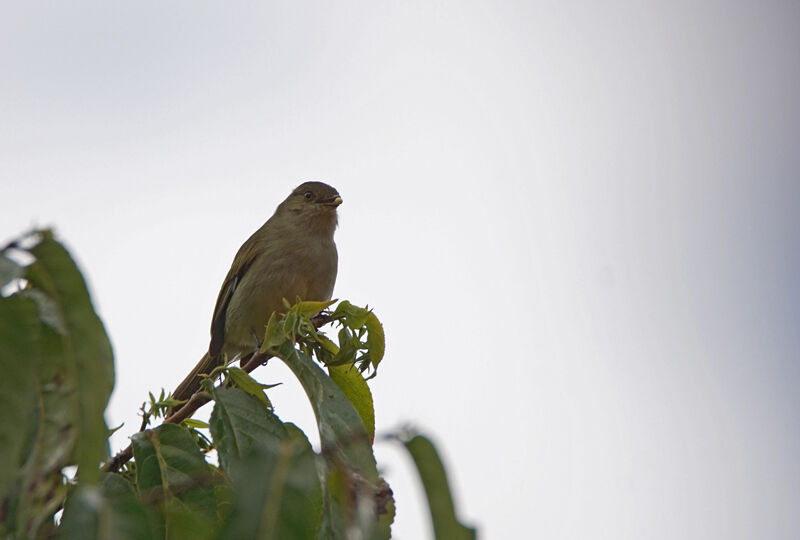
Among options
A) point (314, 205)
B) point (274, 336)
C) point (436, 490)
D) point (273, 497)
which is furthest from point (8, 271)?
point (314, 205)

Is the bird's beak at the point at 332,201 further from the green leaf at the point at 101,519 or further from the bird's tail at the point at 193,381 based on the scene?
the green leaf at the point at 101,519

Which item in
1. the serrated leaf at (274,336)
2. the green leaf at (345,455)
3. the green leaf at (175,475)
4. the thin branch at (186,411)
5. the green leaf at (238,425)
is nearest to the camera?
the green leaf at (345,455)

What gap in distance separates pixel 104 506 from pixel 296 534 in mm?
358

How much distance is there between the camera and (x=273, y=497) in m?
1.73

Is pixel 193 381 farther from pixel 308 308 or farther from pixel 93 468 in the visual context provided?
pixel 93 468

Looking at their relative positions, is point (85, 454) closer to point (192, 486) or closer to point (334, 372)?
point (192, 486)

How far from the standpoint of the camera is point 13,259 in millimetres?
1932

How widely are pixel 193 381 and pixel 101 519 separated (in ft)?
19.1

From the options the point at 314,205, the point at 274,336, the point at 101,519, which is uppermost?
the point at 314,205

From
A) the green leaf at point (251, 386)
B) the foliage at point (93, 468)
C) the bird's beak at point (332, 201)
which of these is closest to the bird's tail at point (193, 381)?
the bird's beak at point (332, 201)

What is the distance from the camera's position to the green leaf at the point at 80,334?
6.06 ft

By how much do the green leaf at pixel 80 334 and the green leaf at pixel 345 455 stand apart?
52cm

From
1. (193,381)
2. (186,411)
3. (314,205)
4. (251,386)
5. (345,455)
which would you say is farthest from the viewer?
(314,205)

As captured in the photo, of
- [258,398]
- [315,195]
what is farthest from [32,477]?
[315,195]
